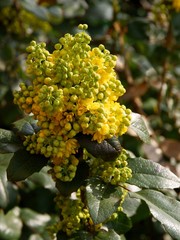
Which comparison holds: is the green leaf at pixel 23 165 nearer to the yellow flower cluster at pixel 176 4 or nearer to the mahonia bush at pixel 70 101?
the mahonia bush at pixel 70 101

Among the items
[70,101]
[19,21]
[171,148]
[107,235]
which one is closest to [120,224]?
[107,235]

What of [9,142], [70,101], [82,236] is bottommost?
[82,236]

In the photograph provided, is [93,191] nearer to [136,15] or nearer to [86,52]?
[86,52]

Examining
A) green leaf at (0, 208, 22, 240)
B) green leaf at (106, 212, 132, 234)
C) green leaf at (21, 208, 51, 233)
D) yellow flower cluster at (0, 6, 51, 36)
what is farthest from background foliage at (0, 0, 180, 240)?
green leaf at (106, 212, 132, 234)

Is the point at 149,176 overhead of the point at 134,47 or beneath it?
beneath

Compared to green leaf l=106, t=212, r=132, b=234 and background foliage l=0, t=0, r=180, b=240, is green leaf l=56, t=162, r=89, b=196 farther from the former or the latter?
background foliage l=0, t=0, r=180, b=240

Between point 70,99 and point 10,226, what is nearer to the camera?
point 70,99

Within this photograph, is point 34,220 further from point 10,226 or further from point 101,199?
point 101,199
